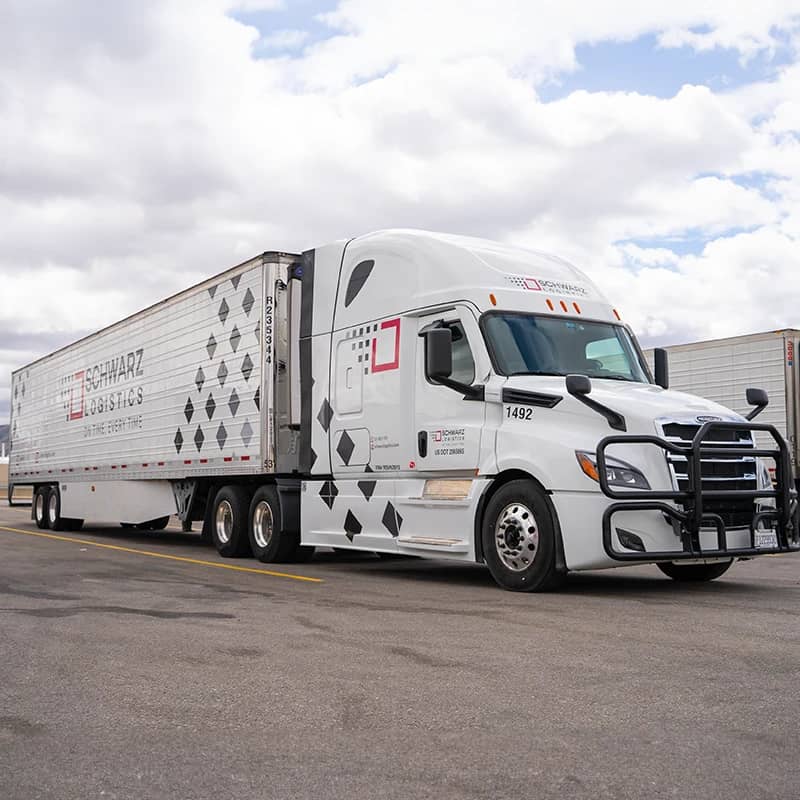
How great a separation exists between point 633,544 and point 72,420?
1470cm

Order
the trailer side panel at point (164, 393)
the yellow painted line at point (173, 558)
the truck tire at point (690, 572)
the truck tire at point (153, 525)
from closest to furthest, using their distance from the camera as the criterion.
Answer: the truck tire at point (690, 572) → the yellow painted line at point (173, 558) → the trailer side panel at point (164, 393) → the truck tire at point (153, 525)

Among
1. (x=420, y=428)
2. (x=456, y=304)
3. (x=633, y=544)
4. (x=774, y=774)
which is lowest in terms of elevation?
(x=774, y=774)

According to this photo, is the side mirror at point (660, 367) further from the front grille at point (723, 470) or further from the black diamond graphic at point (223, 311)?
the black diamond graphic at point (223, 311)

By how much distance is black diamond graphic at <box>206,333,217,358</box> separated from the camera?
1480 centimetres

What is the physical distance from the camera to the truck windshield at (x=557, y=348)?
10125mm

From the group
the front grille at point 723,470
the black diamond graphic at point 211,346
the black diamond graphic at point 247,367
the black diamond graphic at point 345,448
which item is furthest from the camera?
the black diamond graphic at point 211,346

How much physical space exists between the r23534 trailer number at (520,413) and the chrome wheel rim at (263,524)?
178 inches

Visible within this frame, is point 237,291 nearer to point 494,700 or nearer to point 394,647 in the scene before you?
point 394,647

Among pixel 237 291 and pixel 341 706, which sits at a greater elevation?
pixel 237 291

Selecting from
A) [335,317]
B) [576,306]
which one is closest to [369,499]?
[335,317]

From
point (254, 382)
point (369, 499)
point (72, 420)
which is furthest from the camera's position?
point (72, 420)

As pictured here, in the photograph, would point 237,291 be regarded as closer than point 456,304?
No

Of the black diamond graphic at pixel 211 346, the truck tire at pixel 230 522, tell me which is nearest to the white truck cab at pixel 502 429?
the truck tire at pixel 230 522

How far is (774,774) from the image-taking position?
12.7 feet
